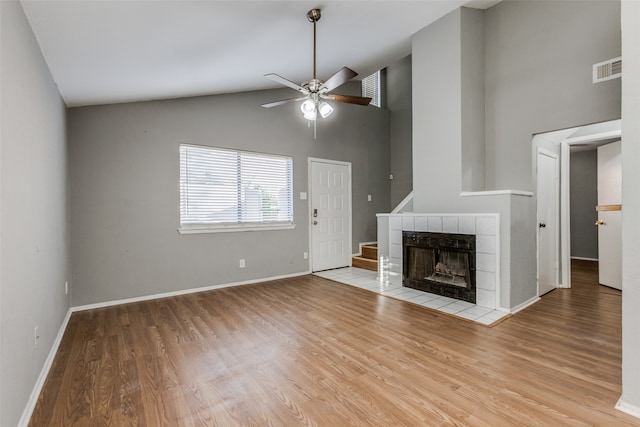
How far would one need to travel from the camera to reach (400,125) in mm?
6223

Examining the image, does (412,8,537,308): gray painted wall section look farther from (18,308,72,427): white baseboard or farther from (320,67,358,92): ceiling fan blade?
(18,308,72,427): white baseboard

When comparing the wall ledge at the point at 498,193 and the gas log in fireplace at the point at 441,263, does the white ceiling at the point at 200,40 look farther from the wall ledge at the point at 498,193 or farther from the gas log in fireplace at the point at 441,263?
the gas log in fireplace at the point at 441,263

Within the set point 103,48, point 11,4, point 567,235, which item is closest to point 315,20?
point 103,48

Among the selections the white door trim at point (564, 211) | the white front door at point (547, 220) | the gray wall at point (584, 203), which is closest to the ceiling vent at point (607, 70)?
the white front door at point (547, 220)

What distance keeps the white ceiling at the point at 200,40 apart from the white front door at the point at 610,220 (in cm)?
299

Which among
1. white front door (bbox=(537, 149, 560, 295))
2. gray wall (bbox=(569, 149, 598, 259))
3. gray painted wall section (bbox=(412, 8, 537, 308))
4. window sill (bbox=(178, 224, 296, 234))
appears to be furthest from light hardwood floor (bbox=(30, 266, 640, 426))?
gray wall (bbox=(569, 149, 598, 259))

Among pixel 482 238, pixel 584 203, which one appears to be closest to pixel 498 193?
pixel 482 238

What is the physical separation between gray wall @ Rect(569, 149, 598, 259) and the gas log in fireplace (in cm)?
482

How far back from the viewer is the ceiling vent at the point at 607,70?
2740 mm

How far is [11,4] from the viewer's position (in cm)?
148

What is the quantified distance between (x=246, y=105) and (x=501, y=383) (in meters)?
4.44

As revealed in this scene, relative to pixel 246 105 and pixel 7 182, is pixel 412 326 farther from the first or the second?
pixel 246 105

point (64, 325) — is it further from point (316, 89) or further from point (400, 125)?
point (400, 125)

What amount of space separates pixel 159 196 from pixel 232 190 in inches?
39.2
